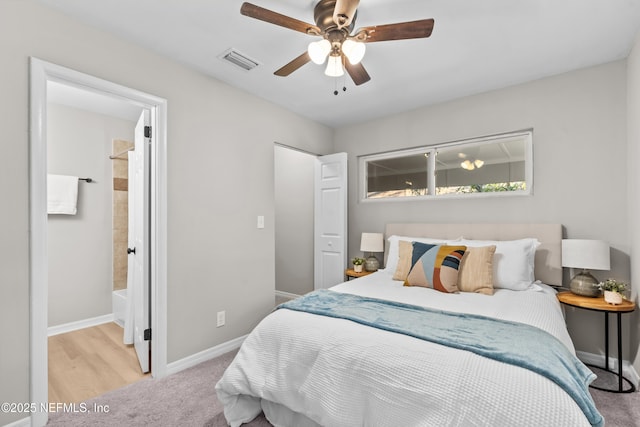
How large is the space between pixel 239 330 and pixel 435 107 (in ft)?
10.4

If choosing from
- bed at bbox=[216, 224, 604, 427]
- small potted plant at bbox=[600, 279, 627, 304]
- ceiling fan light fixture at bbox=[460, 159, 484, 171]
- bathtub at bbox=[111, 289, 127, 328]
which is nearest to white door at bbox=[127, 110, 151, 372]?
bathtub at bbox=[111, 289, 127, 328]

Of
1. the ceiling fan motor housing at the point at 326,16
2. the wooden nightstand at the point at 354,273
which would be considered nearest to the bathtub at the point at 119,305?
the wooden nightstand at the point at 354,273

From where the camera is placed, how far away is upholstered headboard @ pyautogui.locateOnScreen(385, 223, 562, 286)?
2658 mm

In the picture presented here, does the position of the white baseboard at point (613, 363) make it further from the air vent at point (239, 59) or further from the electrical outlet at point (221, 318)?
the air vent at point (239, 59)

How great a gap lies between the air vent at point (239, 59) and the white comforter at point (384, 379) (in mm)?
1967

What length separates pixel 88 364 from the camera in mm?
2605

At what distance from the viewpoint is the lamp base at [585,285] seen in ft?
7.69

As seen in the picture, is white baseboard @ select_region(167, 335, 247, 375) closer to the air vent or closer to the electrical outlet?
the electrical outlet

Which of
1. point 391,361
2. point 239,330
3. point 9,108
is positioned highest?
point 9,108

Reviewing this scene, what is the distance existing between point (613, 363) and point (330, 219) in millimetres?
2942

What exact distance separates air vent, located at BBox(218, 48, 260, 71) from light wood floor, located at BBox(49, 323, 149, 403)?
2.63 metres

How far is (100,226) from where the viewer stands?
12.0 feet

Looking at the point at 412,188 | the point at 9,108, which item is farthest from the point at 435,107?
the point at 9,108

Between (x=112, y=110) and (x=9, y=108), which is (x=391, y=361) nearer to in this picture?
(x=9, y=108)
